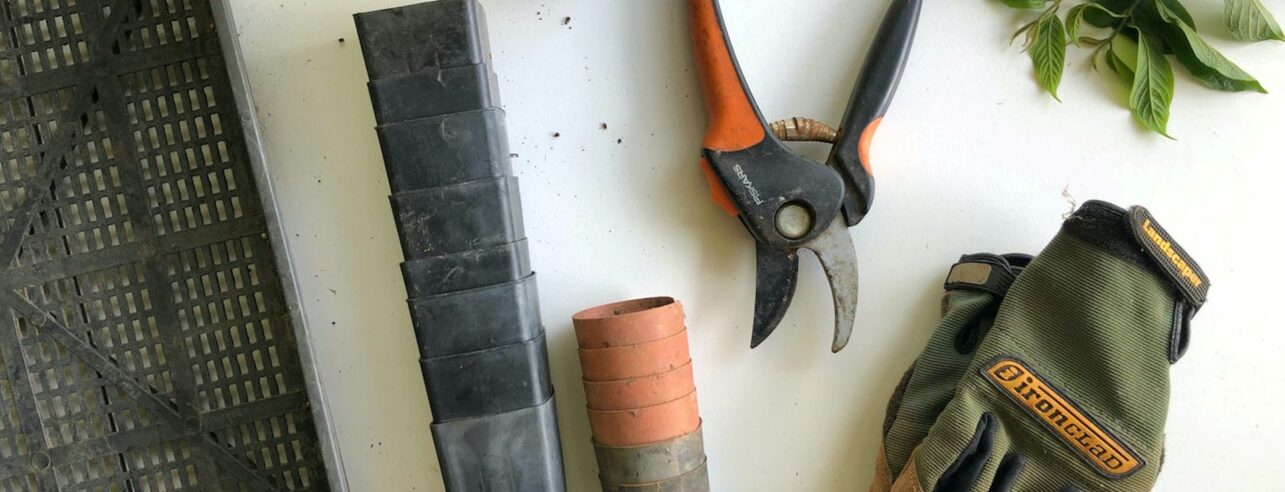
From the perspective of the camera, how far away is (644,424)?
2.62ft

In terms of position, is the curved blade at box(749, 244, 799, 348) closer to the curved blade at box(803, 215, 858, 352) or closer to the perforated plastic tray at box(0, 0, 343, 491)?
the curved blade at box(803, 215, 858, 352)

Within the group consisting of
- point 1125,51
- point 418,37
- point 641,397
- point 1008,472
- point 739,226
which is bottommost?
point 1008,472

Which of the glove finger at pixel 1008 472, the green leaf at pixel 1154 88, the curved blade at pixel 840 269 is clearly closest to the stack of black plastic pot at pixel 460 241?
the curved blade at pixel 840 269

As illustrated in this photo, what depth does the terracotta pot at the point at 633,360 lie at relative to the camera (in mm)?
793

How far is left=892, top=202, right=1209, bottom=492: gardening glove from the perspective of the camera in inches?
30.7

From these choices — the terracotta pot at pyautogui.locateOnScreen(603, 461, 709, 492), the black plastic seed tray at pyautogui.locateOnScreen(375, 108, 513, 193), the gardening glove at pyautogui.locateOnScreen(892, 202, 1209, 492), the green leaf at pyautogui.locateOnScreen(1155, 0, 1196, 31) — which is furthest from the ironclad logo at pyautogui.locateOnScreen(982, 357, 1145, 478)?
the black plastic seed tray at pyautogui.locateOnScreen(375, 108, 513, 193)

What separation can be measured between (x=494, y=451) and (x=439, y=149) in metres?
0.28

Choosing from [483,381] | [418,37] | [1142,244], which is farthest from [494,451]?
[1142,244]

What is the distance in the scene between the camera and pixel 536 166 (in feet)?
2.86

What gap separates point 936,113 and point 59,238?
87 cm

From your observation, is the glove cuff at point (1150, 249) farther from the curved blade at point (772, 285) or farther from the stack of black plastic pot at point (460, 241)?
the stack of black plastic pot at point (460, 241)

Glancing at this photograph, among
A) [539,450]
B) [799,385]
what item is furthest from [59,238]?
[799,385]

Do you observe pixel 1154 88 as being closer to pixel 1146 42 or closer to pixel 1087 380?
pixel 1146 42

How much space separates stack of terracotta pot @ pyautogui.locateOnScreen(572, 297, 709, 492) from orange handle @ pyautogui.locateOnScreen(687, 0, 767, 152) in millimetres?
171
